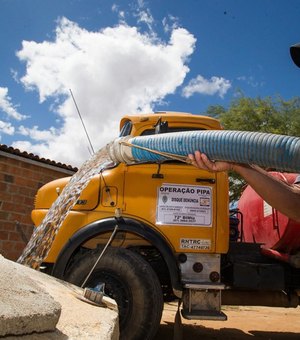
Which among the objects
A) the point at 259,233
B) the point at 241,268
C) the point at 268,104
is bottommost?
the point at 241,268

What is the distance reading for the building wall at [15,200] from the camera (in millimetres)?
8453

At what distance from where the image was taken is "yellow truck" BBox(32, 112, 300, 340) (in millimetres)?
3900

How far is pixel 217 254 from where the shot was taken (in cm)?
425

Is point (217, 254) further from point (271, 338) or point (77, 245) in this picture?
point (271, 338)

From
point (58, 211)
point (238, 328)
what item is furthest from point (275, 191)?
point (238, 328)

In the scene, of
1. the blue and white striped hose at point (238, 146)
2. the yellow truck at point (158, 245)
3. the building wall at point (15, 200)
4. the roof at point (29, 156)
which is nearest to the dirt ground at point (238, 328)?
the yellow truck at point (158, 245)

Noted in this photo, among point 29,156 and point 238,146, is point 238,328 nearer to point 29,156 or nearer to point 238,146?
point 238,146

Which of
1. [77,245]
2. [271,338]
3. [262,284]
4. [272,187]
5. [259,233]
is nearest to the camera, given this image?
[272,187]

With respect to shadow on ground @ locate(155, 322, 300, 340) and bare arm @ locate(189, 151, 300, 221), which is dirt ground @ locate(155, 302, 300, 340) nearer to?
shadow on ground @ locate(155, 322, 300, 340)

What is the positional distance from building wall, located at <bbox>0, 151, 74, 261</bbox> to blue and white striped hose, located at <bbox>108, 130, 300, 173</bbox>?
6.17 metres

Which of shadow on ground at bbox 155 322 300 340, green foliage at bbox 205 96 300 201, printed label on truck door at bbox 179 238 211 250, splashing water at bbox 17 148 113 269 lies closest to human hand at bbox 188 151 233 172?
printed label on truck door at bbox 179 238 211 250

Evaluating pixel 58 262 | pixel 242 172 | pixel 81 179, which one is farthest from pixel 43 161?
pixel 242 172

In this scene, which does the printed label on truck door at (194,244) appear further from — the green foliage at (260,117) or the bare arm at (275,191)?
the green foliage at (260,117)

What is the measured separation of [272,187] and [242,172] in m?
0.23
